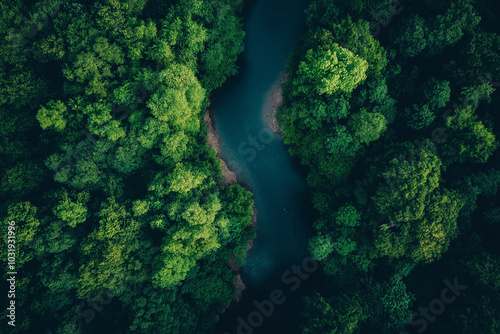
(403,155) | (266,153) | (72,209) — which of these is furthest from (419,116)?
(72,209)

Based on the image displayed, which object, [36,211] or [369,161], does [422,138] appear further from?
[36,211]

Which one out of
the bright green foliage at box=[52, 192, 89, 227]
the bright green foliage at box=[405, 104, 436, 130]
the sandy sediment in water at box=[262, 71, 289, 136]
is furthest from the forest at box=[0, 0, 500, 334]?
the sandy sediment in water at box=[262, 71, 289, 136]

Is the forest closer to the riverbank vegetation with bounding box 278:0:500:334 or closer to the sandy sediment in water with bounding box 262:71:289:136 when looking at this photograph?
the riverbank vegetation with bounding box 278:0:500:334

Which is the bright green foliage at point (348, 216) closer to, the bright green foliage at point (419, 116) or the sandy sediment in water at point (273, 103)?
the bright green foliage at point (419, 116)

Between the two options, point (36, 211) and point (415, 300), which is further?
point (415, 300)

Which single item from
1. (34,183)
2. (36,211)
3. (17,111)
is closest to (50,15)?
(17,111)

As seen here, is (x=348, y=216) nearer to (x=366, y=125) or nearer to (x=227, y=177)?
(x=366, y=125)
